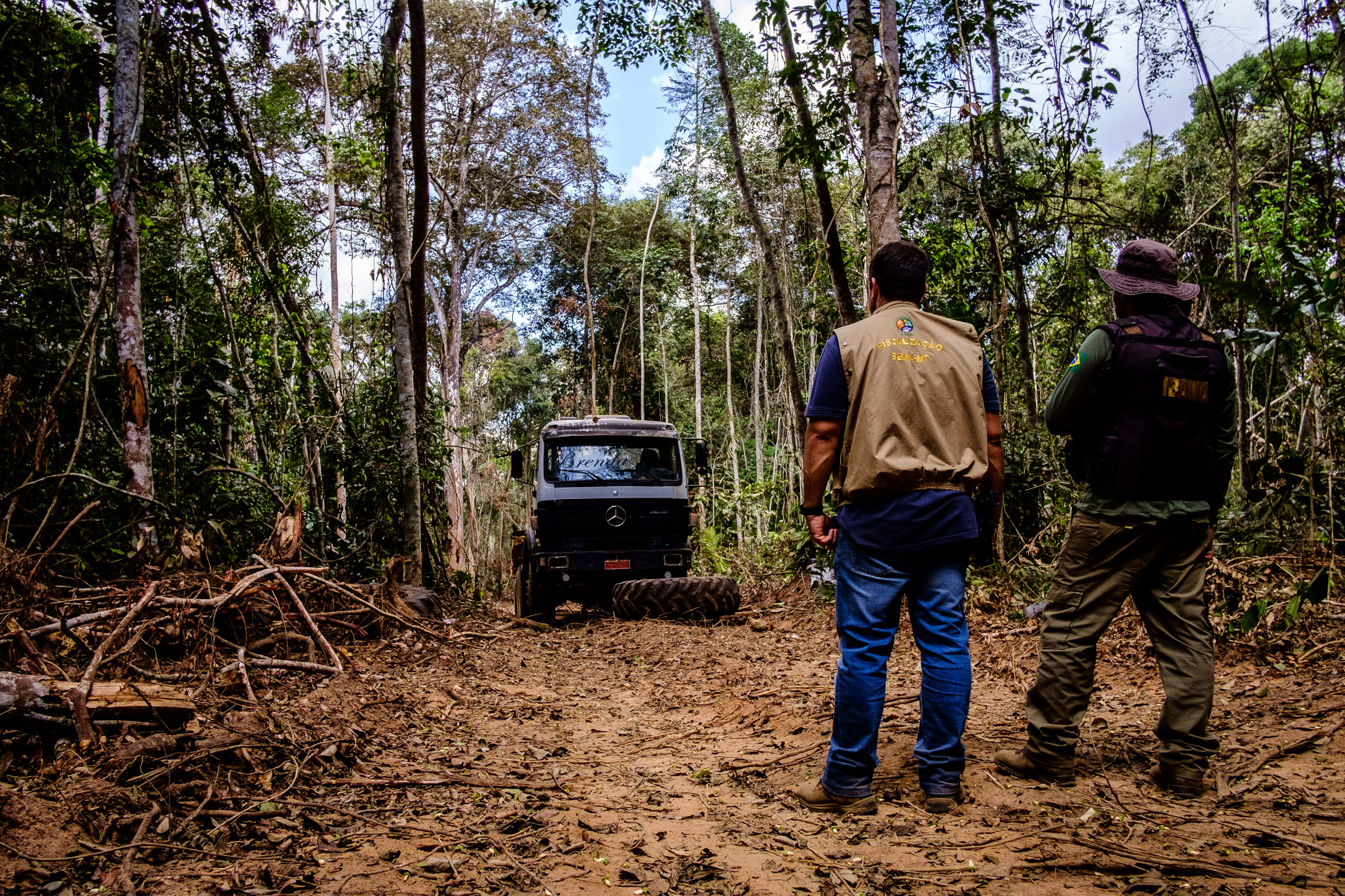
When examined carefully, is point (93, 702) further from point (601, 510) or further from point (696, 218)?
point (696, 218)

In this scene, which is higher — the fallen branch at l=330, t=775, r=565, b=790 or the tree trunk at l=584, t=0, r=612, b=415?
the tree trunk at l=584, t=0, r=612, b=415

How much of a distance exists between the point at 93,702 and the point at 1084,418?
3.53 meters

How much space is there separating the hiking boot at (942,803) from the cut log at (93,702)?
2565 millimetres

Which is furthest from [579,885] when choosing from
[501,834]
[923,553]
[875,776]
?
[923,553]

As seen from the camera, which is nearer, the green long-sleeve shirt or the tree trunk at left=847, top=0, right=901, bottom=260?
the green long-sleeve shirt

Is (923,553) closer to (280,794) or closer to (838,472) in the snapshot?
(838,472)

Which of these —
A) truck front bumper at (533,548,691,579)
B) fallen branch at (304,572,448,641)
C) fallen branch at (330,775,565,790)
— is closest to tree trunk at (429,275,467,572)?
truck front bumper at (533,548,691,579)

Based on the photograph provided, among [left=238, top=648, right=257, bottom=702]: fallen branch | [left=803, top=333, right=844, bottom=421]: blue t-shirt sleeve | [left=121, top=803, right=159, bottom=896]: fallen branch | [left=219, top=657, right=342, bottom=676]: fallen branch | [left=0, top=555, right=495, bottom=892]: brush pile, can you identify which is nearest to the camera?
[left=121, top=803, right=159, bottom=896]: fallen branch

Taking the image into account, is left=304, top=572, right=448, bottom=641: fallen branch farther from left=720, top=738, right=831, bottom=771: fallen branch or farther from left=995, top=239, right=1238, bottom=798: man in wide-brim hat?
left=995, top=239, right=1238, bottom=798: man in wide-brim hat

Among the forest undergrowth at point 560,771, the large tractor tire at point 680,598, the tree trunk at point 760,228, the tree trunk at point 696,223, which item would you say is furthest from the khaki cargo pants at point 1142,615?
the tree trunk at point 696,223

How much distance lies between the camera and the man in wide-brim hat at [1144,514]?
2.67 m

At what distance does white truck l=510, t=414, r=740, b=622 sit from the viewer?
31.3ft

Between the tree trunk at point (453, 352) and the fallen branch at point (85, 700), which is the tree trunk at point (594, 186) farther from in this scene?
the fallen branch at point (85, 700)

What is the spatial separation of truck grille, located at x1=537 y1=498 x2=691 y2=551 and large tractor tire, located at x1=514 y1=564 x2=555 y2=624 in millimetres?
556
